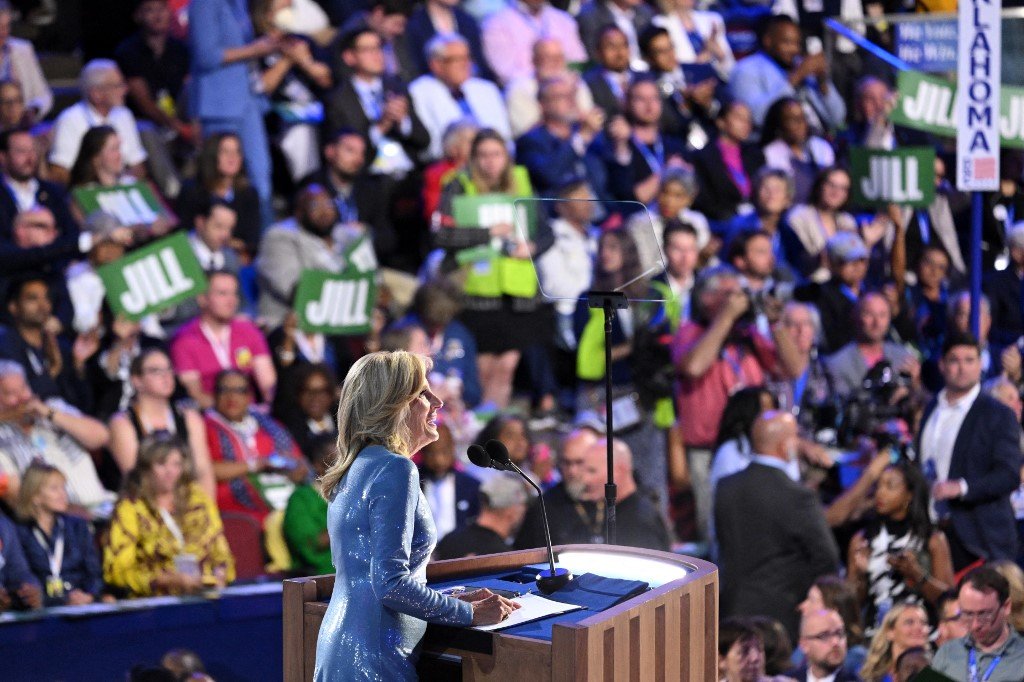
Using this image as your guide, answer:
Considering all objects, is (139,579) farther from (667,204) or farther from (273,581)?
(667,204)

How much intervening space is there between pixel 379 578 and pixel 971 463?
5.42 meters

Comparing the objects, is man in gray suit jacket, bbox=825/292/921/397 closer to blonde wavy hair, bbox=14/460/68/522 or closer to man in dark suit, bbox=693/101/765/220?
man in dark suit, bbox=693/101/765/220

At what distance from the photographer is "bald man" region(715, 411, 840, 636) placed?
6.43m

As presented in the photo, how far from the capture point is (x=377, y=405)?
2525 mm

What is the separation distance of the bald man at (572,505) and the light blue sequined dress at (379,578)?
3481 mm

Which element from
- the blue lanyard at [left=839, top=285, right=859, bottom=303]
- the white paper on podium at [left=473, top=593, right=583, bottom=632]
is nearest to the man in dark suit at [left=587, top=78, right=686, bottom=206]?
the blue lanyard at [left=839, top=285, right=859, bottom=303]

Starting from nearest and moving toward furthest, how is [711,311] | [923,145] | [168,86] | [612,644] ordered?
[612,644] < [168,86] < [711,311] < [923,145]

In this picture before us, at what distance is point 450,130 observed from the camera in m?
6.87

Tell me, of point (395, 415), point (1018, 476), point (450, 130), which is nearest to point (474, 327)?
point (450, 130)

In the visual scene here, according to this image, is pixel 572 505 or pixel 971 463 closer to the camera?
pixel 572 505

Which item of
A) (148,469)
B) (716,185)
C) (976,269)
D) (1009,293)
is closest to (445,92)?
(716,185)

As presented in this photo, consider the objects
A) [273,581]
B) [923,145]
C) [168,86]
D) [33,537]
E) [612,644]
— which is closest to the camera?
[612,644]

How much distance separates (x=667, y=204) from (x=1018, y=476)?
2.21 meters

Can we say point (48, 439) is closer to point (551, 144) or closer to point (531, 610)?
point (551, 144)
